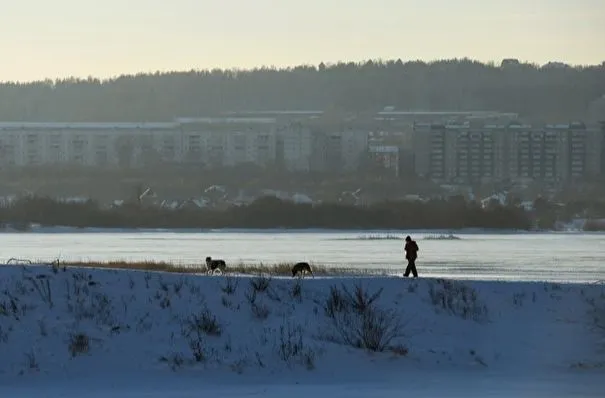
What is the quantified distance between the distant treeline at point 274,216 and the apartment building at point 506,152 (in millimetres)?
65439

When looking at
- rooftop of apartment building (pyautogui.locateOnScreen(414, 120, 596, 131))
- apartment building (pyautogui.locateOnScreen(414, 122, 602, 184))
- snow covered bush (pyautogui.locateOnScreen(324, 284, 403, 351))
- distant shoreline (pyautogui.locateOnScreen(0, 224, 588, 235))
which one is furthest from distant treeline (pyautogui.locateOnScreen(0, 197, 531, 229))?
rooftop of apartment building (pyautogui.locateOnScreen(414, 120, 596, 131))

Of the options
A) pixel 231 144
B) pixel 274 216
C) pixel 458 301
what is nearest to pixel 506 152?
pixel 231 144

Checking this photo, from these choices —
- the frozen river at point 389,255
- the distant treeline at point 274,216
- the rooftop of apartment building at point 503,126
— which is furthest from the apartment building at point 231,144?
the frozen river at point 389,255

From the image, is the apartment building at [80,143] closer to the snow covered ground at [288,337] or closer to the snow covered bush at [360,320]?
the snow covered ground at [288,337]

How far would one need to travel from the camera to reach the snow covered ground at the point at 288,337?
18125mm

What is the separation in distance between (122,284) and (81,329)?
1.84m

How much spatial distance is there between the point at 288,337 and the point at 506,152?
168 metres

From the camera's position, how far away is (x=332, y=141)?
193 meters

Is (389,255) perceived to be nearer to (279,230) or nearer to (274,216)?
(279,230)

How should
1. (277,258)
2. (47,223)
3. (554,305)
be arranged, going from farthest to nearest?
(47,223) → (277,258) → (554,305)

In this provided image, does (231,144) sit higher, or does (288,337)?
(231,144)

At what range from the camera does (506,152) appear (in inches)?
7318

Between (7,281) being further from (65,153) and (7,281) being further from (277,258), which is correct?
(65,153)

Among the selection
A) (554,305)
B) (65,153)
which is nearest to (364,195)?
(65,153)
